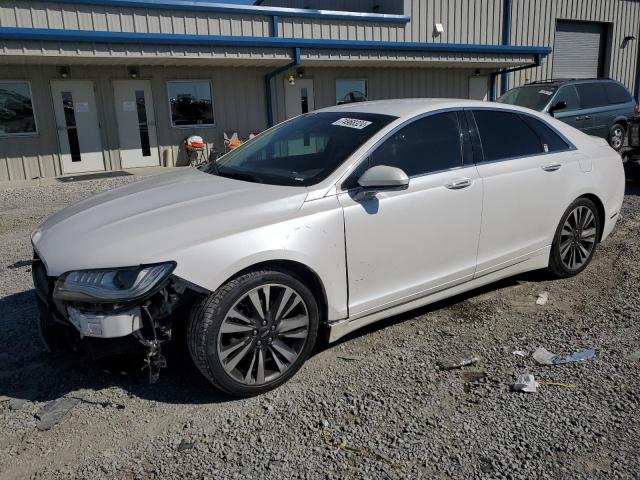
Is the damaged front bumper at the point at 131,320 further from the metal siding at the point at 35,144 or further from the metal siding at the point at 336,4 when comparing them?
the metal siding at the point at 336,4

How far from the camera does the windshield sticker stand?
370 cm

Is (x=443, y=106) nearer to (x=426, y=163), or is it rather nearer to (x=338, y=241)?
(x=426, y=163)

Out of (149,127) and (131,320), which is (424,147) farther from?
(149,127)

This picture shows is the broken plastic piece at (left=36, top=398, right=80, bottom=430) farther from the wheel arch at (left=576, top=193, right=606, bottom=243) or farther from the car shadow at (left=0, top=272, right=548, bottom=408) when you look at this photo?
the wheel arch at (left=576, top=193, right=606, bottom=243)

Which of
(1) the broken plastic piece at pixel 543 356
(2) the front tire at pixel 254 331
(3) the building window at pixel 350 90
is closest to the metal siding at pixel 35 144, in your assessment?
(3) the building window at pixel 350 90

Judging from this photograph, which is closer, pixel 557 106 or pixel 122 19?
pixel 557 106

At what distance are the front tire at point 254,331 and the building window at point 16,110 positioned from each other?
12.3 m

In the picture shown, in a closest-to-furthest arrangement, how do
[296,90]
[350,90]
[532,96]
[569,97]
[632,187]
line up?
[632,187] < [569,97] < [532,96] < [296,90] < [350,90]

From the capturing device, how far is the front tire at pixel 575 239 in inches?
180

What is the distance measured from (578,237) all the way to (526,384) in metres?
2.13

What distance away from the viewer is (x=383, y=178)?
320 cm

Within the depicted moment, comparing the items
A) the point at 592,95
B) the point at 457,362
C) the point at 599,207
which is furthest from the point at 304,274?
the point at 592,95

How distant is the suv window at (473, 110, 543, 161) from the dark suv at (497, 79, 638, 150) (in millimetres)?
7361

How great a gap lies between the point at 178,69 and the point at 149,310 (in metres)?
12.7
